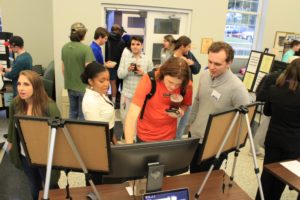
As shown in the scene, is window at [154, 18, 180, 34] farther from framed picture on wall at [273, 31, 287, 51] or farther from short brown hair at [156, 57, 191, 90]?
short brown hair at [156, 57, 191, 90]

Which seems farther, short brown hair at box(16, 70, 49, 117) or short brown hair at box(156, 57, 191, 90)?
short brown hair at box(16, 70, 49, 117)

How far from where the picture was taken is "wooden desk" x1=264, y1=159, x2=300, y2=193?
1.78 m

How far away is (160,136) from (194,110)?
393 millimetres

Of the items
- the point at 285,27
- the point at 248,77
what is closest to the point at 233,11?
the point at 285,27

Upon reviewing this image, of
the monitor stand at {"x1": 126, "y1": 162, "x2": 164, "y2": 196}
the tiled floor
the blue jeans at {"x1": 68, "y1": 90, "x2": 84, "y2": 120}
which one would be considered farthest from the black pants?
the blue jeans at {"x1": 68, "y1": 90, "x2": 84, "y2": 120}

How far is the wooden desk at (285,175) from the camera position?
5.82 feet

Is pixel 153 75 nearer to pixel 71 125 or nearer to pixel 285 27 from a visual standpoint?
pixel 71 125

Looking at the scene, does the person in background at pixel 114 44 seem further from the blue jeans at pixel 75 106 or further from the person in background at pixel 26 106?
the person in background at pixel 26 106

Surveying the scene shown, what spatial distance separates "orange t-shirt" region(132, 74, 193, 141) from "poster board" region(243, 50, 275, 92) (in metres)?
2.74

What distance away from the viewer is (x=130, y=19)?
5.05 metres

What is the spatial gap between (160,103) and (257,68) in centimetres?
310

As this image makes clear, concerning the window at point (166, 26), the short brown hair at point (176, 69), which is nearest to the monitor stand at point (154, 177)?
the short brown hair at point (176, 69)

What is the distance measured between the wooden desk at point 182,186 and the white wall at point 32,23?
4.71 metres

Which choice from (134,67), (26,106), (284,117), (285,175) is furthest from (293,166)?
(134,67)
